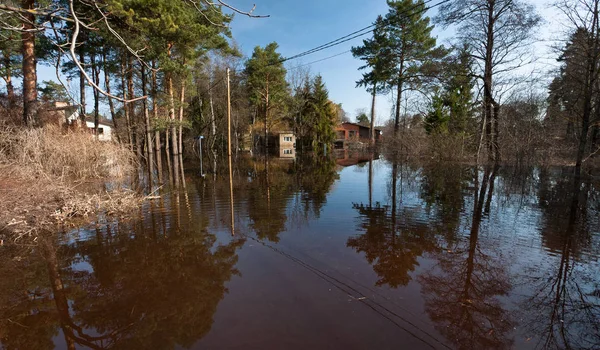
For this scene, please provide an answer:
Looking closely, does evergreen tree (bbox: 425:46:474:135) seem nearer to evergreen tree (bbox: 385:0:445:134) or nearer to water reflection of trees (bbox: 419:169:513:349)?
evergreen tree (bbox: 385:0:445:134)

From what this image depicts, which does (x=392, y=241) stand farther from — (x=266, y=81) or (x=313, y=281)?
(x=266, y=81)

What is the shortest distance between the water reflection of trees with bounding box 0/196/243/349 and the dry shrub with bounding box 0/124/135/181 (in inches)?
181

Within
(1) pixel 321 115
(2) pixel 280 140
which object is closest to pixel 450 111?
(1) pixel 321 115

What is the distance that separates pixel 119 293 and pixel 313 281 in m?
2.70

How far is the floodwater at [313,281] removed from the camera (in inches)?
127

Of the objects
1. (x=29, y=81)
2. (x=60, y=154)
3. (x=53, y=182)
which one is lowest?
(x=53, y=182)

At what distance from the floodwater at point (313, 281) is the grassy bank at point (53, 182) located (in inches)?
33.0

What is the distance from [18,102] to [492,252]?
27.9 m

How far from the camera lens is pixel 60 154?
11.2 meters

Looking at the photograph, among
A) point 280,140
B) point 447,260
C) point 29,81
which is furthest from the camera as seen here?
point 280,140

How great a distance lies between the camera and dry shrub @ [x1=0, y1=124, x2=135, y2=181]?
9.38m

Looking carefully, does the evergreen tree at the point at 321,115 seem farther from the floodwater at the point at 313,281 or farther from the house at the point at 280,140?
the floodwater at the point at 313,281

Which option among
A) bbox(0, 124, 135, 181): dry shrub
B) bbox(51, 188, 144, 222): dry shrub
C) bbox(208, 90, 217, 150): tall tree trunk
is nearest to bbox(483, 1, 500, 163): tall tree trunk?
bbox(51, 188, 144, 222): dry shrub

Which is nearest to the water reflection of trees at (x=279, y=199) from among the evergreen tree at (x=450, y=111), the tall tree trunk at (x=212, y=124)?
the evergreen tree at (x=450, y=111)
